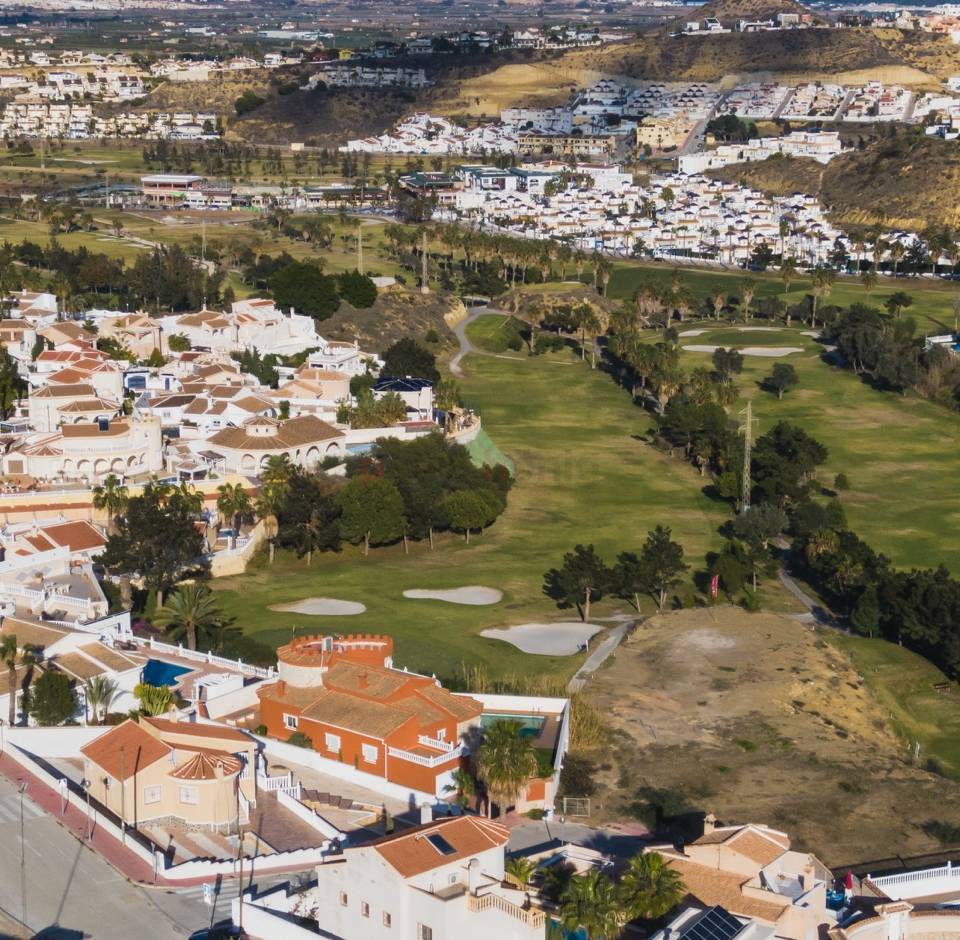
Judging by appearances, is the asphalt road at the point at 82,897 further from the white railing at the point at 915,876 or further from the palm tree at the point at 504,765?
the white railing at the point at 915,876

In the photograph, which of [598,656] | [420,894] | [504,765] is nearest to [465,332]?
[598,656]

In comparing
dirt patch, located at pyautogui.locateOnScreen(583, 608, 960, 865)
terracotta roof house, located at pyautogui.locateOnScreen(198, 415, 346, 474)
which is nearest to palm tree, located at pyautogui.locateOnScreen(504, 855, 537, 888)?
dirt patch, located at pyautogui.locateOnScreen(583, 608, 960, 865)

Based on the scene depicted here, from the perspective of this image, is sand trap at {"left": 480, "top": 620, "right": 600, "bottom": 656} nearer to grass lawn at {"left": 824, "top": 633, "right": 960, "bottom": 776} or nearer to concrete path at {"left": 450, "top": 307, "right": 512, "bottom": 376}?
grass lawn at {"left": 824, "top": 633, "right": 960, "bottom": 776}

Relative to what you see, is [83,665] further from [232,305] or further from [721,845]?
[232,305]

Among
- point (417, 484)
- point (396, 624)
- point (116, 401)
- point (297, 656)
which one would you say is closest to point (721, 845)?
point (297, 656)

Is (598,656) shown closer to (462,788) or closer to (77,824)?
(462,788)

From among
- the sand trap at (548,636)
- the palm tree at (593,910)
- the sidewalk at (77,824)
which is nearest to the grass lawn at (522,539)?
the sand trap at (548,636)
